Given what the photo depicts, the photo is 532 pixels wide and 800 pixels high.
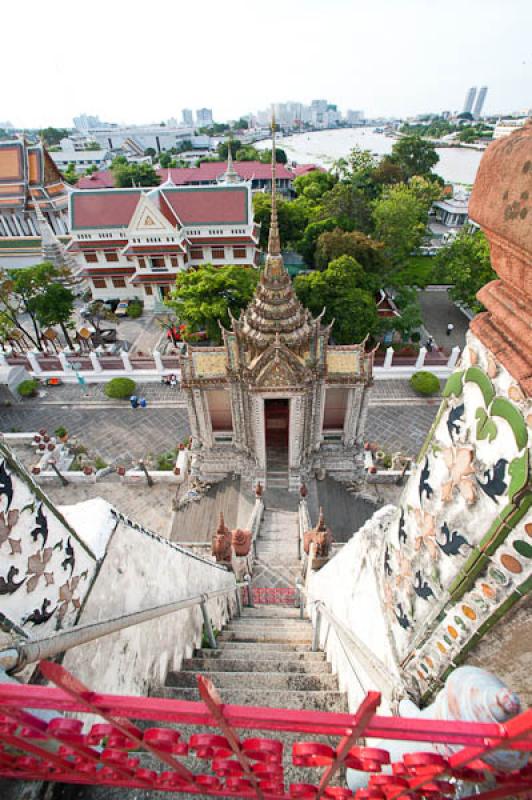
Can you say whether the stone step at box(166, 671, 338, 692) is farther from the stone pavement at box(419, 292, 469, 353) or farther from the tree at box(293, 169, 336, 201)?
the tree at box(293, 169, 336, 201)

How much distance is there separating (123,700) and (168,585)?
478 centimetres

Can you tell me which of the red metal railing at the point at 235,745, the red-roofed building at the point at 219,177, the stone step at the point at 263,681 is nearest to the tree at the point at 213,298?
the stone step at the point at 263,681

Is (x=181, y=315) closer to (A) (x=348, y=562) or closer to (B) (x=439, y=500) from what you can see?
(A) (x=348, y=562)

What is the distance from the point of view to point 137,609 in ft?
18.5

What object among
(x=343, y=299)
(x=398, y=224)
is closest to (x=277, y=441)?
(x=343, y=299)

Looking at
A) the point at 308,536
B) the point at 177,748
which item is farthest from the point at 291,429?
the point at 177,748

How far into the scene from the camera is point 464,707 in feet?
8.20

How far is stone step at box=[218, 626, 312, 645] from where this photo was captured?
9062 mm

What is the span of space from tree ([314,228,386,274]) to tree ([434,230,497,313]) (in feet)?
17.7

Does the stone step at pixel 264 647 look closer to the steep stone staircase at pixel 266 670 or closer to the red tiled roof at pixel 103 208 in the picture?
the steep stone staircase at pixel 266 670

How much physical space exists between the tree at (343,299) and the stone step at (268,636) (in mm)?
19160

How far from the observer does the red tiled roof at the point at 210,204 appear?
33.5m

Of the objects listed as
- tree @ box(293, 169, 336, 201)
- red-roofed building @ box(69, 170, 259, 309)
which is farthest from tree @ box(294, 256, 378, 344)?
tree @ box(293, 169, 336, 201)

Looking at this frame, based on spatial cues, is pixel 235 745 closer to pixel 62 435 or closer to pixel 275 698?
pixel 275 698
